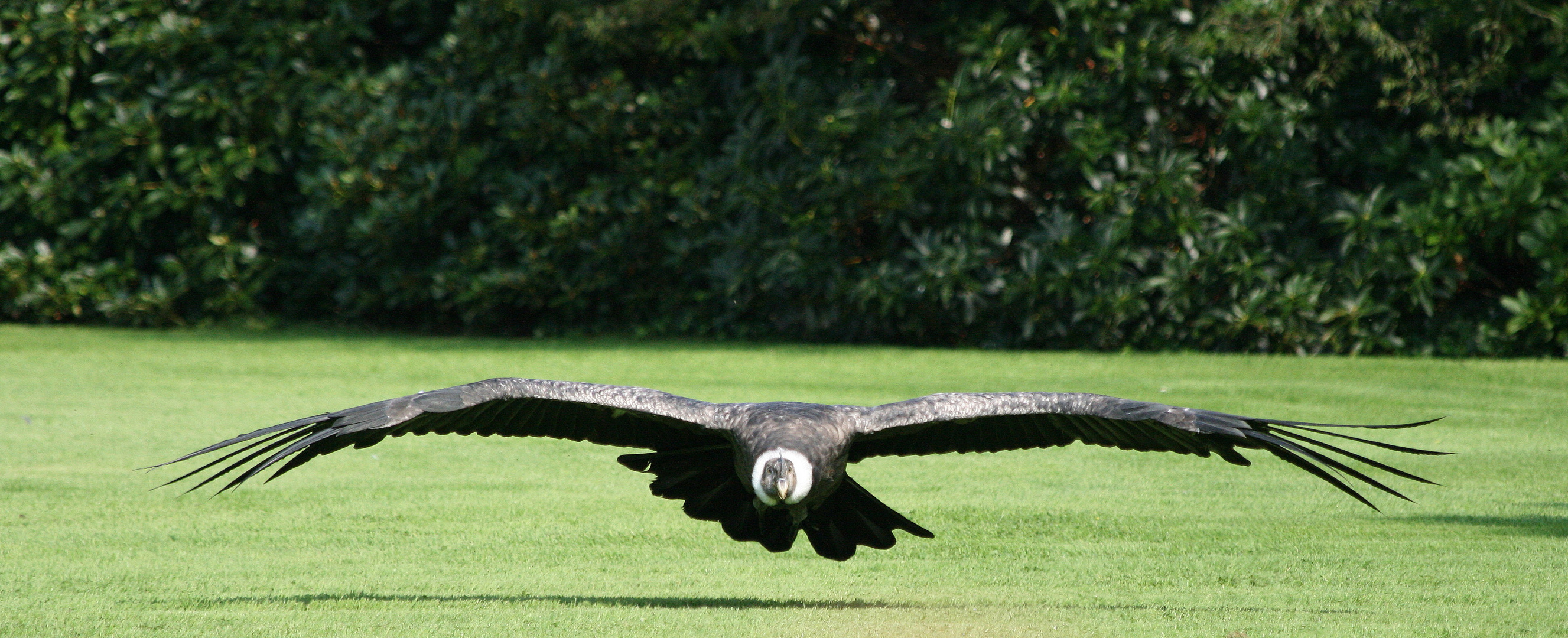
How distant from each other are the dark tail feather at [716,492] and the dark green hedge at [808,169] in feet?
21.9

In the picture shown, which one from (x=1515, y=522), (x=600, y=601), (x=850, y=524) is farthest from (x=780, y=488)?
(x=1515, y=522)

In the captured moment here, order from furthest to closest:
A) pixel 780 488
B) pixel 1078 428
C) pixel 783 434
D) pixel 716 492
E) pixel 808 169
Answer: pixel 808 169, pixel 716 492, pixel 1078 428, pixel 783 434, pixel 780 488

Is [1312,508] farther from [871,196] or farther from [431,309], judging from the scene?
[431,309]

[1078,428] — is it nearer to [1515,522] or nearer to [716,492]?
[716,492]

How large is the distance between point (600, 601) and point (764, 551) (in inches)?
37.6

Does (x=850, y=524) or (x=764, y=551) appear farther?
(x=764, y=551)

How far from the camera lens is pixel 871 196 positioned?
11312mm

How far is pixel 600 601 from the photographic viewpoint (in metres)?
4.30

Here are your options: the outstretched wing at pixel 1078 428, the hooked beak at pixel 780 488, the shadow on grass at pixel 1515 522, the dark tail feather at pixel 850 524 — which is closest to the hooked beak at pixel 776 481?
the hooked beak at pixel 780 488

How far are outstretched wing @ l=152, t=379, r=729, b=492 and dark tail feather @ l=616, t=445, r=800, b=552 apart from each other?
7 centimetres

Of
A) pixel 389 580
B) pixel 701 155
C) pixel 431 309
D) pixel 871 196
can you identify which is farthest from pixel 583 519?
pixel 431 309

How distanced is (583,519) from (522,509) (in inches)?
11.3

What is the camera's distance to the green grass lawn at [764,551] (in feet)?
13.3

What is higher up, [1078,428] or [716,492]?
[1078,428]
